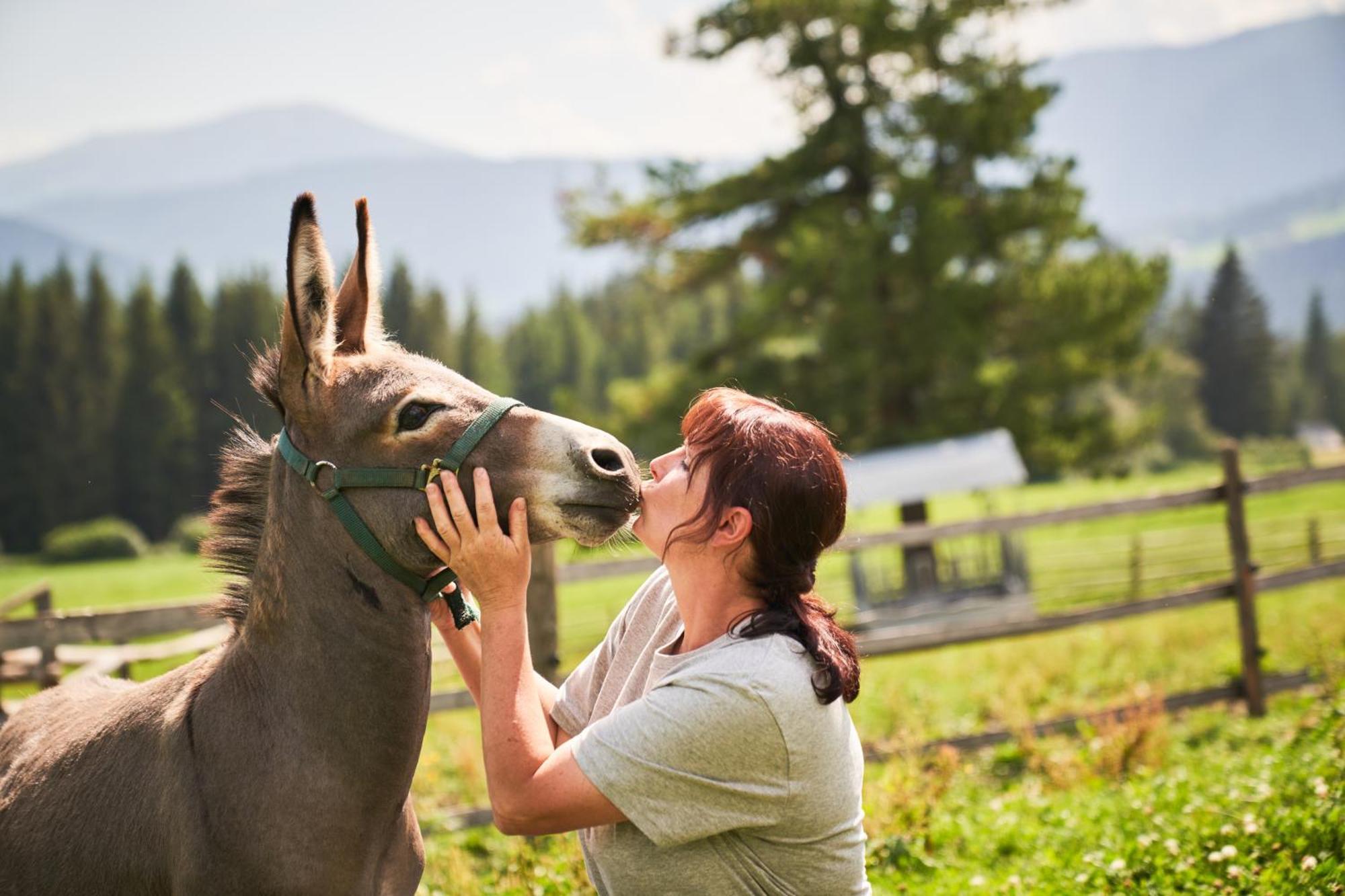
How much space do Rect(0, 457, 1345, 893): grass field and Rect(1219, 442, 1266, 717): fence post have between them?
0.81 feet

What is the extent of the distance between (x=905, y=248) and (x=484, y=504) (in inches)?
555

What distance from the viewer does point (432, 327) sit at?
1940 inches

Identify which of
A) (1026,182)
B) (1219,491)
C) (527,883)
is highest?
(1026,182)

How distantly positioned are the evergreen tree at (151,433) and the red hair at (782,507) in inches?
1778

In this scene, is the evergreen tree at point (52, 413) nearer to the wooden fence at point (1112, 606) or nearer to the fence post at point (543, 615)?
the wooden fence at point (1112, 606)

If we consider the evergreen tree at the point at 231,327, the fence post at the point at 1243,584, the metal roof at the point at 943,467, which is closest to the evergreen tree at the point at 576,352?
the evergreen tree at the point at 231,327

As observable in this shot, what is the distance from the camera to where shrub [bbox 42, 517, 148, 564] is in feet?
118

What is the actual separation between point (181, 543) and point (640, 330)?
36.8 metres

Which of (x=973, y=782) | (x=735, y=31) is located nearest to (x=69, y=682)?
(x=973, y=782)

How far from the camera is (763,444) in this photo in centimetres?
196

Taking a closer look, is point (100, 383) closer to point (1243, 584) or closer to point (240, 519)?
point (1243, 584)

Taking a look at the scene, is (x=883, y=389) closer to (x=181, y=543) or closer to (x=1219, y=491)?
(x=1219, y=491)

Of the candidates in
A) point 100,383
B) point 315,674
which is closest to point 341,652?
point 315,674

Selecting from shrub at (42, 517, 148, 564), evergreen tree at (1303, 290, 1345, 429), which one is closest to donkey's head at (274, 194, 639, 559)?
shrub at (42, 517, 148, 564)
